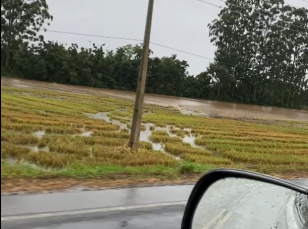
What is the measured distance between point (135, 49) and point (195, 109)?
9.60m

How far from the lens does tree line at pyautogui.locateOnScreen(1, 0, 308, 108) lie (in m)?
1.49

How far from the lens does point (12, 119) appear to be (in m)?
→ 1.43

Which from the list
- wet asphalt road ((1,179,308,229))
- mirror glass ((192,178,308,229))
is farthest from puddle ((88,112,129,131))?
mirror glass ((192,178,308,229))

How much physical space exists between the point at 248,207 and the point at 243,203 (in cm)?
4

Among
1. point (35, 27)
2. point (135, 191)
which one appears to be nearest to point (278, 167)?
point (135, 191)

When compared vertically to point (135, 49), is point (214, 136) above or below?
below

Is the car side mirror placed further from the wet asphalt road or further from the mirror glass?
the wet asphalt road

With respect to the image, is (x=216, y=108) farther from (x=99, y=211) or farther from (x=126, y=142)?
(x=99, y=211)

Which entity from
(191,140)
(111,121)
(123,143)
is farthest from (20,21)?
(191,140)

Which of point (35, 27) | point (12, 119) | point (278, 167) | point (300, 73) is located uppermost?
point (300, 73)

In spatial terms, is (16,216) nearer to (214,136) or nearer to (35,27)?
(35,27)

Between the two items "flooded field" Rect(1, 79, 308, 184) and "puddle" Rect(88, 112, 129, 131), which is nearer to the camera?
"flooded field" Rect(1, 79, 308, 184)

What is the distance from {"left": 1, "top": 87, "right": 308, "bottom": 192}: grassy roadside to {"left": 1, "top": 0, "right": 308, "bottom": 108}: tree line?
22 centimetres

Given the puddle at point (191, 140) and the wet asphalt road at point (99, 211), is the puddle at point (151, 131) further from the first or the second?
the wet asphalt road at point (99, 211)
